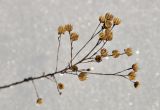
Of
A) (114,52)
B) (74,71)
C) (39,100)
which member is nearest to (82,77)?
(74,71)

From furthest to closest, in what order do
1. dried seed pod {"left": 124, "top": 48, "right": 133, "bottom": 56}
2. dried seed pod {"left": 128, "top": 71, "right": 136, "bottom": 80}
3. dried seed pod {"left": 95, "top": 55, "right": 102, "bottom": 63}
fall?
dried seed pod {"left": 124, "top": 48, "right": 133, "bottom": 56}, dried seed pod {"left": 128, "top": 71, "right": 136, "bottom": 80}, dried seed pod {"left": 95, "top": 55, "right": 102, "bottom": 63}

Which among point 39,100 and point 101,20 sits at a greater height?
point 101,20

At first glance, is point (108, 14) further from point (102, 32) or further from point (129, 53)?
point (129, 53)

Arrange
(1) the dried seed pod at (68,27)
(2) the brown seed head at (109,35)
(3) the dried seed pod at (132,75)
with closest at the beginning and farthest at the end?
(2) the brown seed head at (109,35)
(3) the dried seed pod at (132,75)
(1) the dried seed pod at (68,27)

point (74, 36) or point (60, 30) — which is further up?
point (60, 30)

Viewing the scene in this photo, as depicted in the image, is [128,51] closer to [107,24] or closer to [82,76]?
[107,24]

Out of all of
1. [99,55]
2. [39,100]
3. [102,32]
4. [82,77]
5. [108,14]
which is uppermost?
[108,14]

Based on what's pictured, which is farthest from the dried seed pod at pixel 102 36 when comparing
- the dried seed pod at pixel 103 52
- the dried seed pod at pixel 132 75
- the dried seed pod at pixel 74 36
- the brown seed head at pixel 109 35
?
the dried seed pod at pixel 132 75

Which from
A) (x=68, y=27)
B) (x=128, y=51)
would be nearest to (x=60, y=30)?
(x=68, y=27)

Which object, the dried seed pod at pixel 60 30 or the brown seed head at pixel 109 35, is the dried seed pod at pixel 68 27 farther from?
the brown seed head at pixel 109 35

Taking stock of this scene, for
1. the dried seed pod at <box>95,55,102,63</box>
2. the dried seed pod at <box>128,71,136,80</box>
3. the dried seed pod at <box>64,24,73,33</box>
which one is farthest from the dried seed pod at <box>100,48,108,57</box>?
the dried seed pod at <box>64,24,73,33</box>

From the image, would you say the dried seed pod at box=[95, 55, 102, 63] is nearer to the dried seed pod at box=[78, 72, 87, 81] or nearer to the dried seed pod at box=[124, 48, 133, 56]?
the dried seed pod at box=[78, 72, 87, 81]
